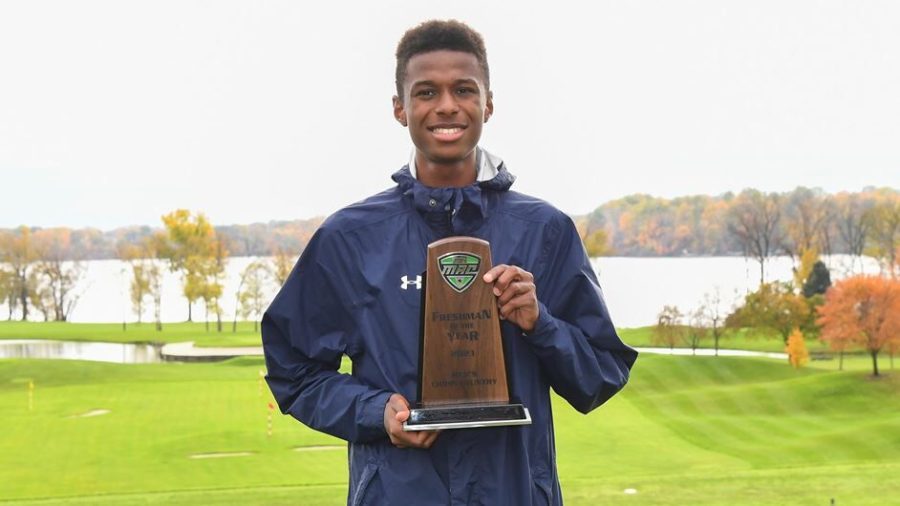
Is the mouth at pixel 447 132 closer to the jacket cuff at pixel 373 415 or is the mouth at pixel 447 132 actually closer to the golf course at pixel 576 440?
the jacket cuff at pixel 373 415

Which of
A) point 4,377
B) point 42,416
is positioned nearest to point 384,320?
point 42,416

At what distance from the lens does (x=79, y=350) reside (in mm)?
54375

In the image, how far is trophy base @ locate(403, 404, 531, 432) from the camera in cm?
262

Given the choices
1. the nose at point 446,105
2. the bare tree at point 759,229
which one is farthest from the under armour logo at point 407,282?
the bare tree at point 759,229

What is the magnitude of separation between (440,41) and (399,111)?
0.27 metres

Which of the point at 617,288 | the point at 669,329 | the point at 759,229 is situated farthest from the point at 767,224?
the point at 669,329

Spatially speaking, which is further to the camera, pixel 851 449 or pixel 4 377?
pixel 4 377

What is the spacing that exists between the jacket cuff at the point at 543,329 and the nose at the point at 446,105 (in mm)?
563

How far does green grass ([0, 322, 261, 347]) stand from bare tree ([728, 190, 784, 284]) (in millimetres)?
33163

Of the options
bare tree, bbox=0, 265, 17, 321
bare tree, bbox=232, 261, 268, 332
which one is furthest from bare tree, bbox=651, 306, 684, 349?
bare tree, bbox=0, 265, 17, 321

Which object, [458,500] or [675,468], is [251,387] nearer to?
[675,468]

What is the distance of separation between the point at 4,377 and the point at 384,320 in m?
35.7

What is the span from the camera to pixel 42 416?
2603cm

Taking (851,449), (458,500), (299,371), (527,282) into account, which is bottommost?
(851,449)
